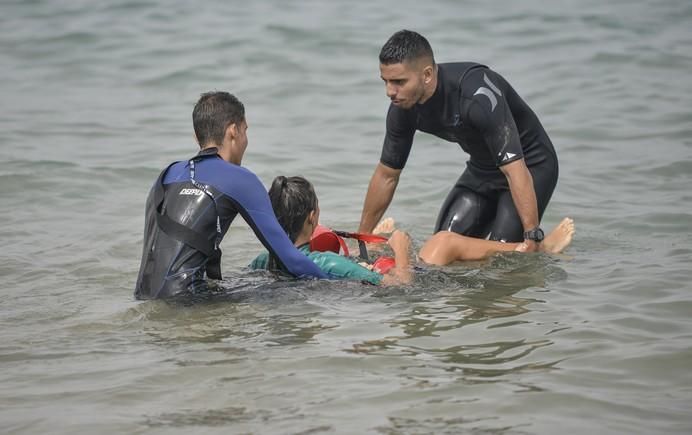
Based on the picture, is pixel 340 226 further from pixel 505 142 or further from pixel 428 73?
pixel 505 142

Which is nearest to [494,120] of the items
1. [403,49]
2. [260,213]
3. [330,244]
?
[403,49]

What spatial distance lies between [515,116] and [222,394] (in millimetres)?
3414

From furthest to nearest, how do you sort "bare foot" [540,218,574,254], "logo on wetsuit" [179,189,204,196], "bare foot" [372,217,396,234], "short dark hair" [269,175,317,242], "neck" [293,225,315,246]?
1. "bare foot" [372,217,396,234]
2. "bare foot" [540,218,574,254]
3. "neck" [293,225,315,246]
4. "short dark hair" [269,175,317,242]
5. "logo on wetsuit" [179,189,204,196]

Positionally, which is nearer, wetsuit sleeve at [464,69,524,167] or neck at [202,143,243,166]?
neck at [202,143,243,166]

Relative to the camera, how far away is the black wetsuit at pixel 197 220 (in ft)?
17.9

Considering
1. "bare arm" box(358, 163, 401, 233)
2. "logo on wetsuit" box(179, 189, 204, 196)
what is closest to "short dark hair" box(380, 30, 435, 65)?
"bare arm" box(358, 163, 401, 233)

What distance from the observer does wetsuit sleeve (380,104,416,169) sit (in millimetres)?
6977

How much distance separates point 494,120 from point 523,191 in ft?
1.66

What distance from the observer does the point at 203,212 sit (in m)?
5.45

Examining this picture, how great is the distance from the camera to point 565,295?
20.0 ft

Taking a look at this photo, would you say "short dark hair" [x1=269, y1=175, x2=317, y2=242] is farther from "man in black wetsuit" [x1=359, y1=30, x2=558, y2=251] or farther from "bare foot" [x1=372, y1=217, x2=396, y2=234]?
"bare foot" [x1=372, y1=217, x2=396, y2=234]

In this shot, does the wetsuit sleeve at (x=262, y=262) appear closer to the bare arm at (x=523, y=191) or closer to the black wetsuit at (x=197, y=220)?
the black wetsuit at (x=197, y=220)

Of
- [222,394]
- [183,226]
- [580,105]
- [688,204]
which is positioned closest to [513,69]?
[580,105]

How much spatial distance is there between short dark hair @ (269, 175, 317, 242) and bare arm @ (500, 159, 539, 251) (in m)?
1.41
